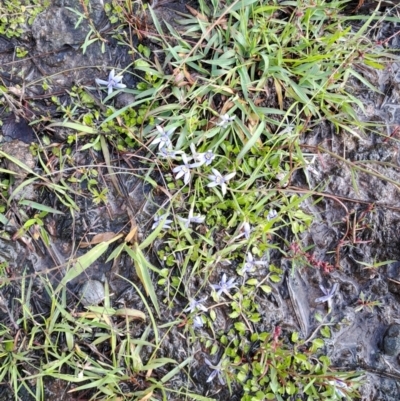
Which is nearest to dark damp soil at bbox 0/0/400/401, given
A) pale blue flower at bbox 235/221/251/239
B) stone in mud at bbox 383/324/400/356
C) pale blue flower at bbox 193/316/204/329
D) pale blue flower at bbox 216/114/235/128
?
stone in mud at bbox 383/324/400/356

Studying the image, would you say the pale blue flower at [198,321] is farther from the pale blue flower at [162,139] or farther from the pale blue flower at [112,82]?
the pale blue flower at [112,82]

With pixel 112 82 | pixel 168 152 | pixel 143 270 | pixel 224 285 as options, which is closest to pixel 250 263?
pixel 224 285

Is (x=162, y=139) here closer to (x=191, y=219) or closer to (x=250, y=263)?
(x=191, y=219)

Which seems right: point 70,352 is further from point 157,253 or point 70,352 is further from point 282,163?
point 282,163

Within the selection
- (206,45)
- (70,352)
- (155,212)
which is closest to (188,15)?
(206,45)

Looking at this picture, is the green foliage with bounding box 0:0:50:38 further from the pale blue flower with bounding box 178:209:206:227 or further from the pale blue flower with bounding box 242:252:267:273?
the pale blue flower with bounding box 242:252:267:273

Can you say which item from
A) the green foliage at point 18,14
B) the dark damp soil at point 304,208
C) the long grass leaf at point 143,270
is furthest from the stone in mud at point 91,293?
the green foliage at point 18,14
